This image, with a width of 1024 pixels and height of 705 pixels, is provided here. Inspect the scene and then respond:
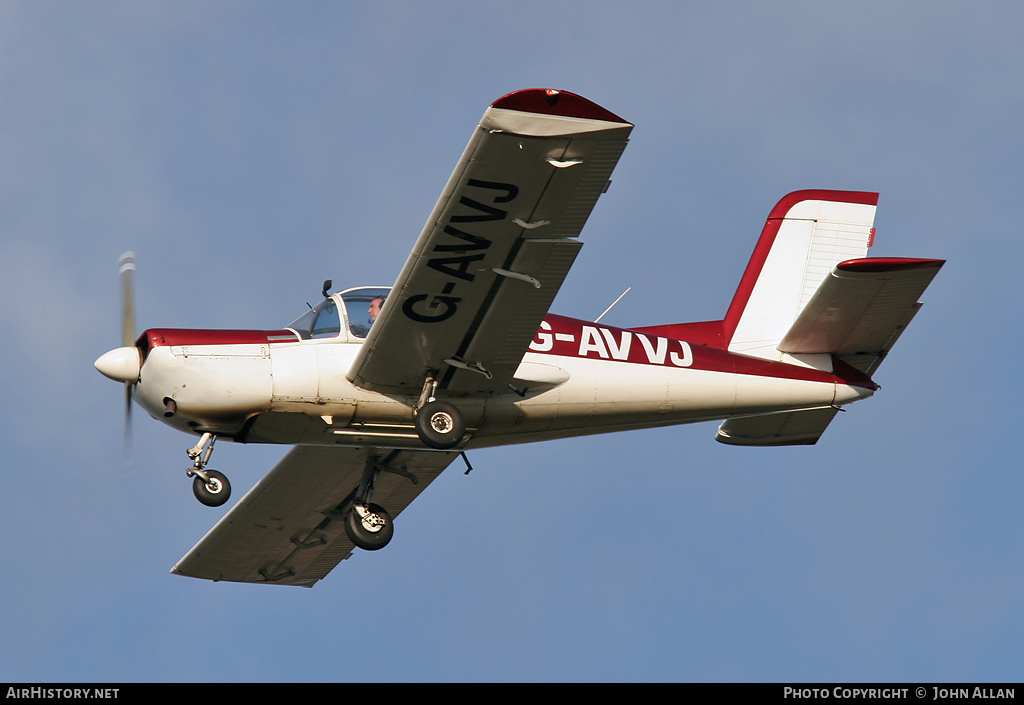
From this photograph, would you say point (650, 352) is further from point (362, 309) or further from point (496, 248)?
point (362, 309)

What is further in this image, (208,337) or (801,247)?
(801,247)

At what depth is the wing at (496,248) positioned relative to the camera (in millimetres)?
12773

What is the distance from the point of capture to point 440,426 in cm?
1472

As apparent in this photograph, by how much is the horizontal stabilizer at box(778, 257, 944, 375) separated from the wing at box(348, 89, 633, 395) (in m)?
3.59

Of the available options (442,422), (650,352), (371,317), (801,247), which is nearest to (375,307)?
A: (371,317)

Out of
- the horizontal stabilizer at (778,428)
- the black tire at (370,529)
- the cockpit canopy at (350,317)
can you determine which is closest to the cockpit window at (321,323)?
the cockpit canopy at (350,317)

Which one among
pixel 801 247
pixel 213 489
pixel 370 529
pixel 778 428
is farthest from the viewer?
pixel 801 247

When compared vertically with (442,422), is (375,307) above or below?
above

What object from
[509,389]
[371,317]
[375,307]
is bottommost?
[509,389]

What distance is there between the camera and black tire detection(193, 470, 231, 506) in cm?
1440

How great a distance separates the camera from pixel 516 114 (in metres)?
12.6

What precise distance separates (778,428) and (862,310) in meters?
2.14

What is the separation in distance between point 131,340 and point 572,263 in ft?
16.2
